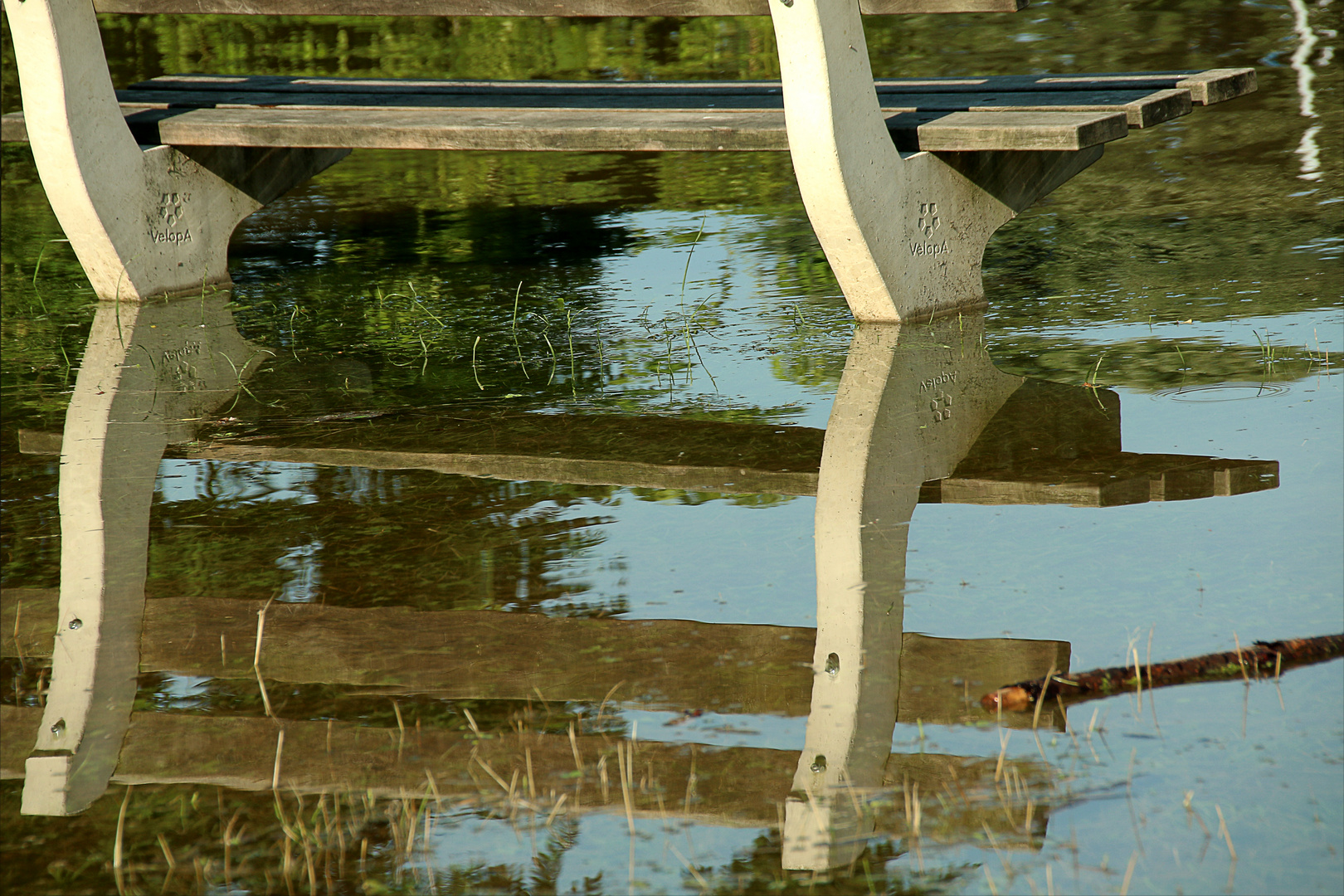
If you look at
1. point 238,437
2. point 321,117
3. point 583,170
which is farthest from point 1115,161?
point 238,437

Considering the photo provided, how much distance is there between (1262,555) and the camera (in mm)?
3238

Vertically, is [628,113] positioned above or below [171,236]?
above

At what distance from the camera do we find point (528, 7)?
195 inches

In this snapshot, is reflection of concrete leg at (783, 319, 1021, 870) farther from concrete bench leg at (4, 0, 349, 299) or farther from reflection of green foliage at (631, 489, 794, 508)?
concrete bench leg at (4, 0, 349, 299)

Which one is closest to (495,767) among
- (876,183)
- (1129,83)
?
(876,183)

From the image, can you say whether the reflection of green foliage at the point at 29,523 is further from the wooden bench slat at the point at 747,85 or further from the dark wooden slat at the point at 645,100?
the wooden bench slat at the point at 747,85

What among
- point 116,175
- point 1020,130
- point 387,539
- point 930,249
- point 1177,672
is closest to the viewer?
point 1177,672

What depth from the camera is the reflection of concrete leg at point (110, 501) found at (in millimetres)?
2746

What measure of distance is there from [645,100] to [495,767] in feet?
12.4

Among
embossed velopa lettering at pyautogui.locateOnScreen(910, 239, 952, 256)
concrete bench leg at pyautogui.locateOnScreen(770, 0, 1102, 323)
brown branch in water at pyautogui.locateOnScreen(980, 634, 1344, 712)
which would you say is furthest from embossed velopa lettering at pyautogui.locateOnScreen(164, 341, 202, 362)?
brown branch in water at pyautogui.locateOnScreen(980, 634, 1344, 712)

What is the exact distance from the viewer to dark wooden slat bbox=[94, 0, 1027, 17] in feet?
15.1

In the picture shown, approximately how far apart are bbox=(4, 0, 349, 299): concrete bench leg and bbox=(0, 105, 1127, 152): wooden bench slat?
260mm

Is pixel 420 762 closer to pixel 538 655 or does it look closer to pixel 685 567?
pixel 538 655

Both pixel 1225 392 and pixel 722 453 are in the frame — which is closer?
pixel 722 453
